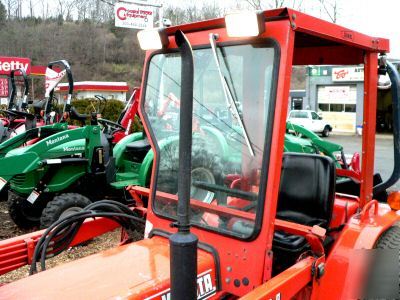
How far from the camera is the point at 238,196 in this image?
2.11 m

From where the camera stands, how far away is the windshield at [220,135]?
6.64 feet

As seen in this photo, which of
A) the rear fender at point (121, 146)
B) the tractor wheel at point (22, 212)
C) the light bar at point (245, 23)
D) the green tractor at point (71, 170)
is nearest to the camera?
the light bar at point (245, 23)

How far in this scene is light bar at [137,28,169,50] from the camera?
2.22 m

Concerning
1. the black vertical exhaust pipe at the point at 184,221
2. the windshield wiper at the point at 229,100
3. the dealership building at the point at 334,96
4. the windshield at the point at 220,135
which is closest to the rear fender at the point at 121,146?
the windshield at the point at 220,135

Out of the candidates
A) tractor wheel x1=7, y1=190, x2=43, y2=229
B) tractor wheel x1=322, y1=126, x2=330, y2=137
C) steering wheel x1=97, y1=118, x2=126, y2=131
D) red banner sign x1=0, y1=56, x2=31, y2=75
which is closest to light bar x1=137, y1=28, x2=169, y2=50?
tractor wheel x1=7, y1=190, x2=43, y2=229

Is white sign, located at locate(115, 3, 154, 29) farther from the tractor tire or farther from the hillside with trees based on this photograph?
the hillside with trees

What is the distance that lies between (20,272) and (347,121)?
2640cm

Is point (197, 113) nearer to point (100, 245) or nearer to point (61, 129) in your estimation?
point (100, 245)

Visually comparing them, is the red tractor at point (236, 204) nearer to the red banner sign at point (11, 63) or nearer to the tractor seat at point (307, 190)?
the tractor seat at point (307, 190)

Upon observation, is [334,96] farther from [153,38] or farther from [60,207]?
[153,38]

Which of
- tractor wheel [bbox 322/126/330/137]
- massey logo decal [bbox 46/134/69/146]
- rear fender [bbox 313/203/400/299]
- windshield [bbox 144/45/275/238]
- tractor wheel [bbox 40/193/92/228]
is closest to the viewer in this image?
windshield [bbox 144/45/275/238]

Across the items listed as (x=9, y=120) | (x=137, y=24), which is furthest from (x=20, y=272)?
(x=137, y=24)

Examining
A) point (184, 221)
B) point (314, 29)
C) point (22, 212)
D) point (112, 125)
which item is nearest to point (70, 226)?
point (184, 221)

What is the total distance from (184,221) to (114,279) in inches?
23.1
